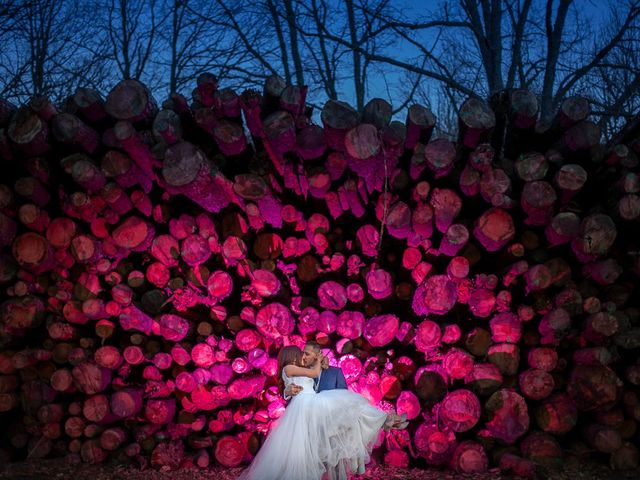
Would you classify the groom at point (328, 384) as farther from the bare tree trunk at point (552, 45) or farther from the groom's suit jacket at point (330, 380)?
the bare tree trunk at point (552, 45)

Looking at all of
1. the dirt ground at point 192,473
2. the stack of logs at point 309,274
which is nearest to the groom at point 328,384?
the stack of logs at point 309,274

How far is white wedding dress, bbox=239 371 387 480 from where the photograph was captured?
289cm

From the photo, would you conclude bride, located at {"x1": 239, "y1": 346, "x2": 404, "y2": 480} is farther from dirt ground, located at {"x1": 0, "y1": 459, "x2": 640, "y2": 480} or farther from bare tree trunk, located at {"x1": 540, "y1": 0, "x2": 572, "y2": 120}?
bare tree trunk, located at {"x1": 540, "y1": 0, "x2": 572, "y2": 120}

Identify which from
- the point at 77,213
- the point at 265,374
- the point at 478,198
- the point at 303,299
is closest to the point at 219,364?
the point at 265,374

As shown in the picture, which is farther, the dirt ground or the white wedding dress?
the dirt ground

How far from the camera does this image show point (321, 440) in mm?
2939

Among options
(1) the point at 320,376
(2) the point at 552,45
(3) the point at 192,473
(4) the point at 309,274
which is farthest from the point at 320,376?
(2) the point at 552,45

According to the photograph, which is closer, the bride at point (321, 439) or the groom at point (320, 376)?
the bride at point (321, 439)

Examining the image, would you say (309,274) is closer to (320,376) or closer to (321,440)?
(320,376)

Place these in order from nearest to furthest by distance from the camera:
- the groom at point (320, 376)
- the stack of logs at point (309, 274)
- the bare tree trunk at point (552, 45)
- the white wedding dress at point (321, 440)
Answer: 1. the white wedding dress at point (321, 440)
2. the stack of logs at point (309, 274)
3. the groom at point (320, 376)
4. the bare tree trunk at point (552, 45)

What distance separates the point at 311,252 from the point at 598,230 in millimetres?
1879

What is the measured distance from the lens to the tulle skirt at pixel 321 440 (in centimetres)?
289

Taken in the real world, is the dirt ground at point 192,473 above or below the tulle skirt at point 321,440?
below

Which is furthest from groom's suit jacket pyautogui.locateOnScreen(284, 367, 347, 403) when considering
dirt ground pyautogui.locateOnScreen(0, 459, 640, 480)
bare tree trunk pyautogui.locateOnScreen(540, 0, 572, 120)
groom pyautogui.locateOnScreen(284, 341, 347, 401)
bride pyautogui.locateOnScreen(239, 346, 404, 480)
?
bare tree trunk pyautogui.locateOnScreen(540, 0, 572, 120)
